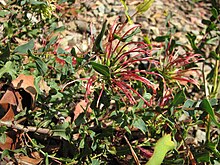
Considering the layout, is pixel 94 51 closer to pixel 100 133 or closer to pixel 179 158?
pixel 100 133

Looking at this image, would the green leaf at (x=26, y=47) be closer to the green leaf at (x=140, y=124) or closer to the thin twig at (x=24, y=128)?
the thin twig at (x=24, y=128)

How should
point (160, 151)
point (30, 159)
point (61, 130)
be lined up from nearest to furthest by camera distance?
point (160, 151) → point (61, 130) → point (30, 159)

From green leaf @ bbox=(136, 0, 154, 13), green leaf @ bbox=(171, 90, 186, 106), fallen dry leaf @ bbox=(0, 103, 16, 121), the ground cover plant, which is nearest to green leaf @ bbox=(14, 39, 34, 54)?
the ground cover plant

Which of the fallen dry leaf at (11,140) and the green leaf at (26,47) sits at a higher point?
the green leaf at (26,47)

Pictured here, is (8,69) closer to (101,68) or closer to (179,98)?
(101,68)

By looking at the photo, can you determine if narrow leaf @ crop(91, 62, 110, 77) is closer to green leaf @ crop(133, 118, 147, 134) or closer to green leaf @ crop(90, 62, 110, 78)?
green leaf @ crop(90, 62, 110, 78)

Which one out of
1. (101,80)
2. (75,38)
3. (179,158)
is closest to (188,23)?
(75,38)

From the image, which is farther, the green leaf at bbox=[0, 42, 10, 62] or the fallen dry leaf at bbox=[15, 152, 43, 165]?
the fallen dry leaf at bbox=[15, 152, 43, 165]

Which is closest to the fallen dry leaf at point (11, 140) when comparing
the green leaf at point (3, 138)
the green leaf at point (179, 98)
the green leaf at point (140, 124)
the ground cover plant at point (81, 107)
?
the ground cover plant at point (81, 107)

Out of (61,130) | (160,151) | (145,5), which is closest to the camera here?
(160,151)

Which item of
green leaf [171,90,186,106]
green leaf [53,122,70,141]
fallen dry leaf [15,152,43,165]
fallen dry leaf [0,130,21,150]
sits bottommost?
fallen dry leaf [15,152,43,165]

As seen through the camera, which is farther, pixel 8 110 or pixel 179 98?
pixel 8 110

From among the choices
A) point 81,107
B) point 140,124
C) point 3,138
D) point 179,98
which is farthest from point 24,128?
point 179,98

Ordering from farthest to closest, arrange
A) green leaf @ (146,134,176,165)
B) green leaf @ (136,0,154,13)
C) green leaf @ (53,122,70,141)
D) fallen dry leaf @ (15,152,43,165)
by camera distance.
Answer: fallen dry leaf @ (15,152,43,165), green leaf @ (53,122,70,141), green leaf @ (136,0,154,13), green leaf @ (146,134,176,165)
